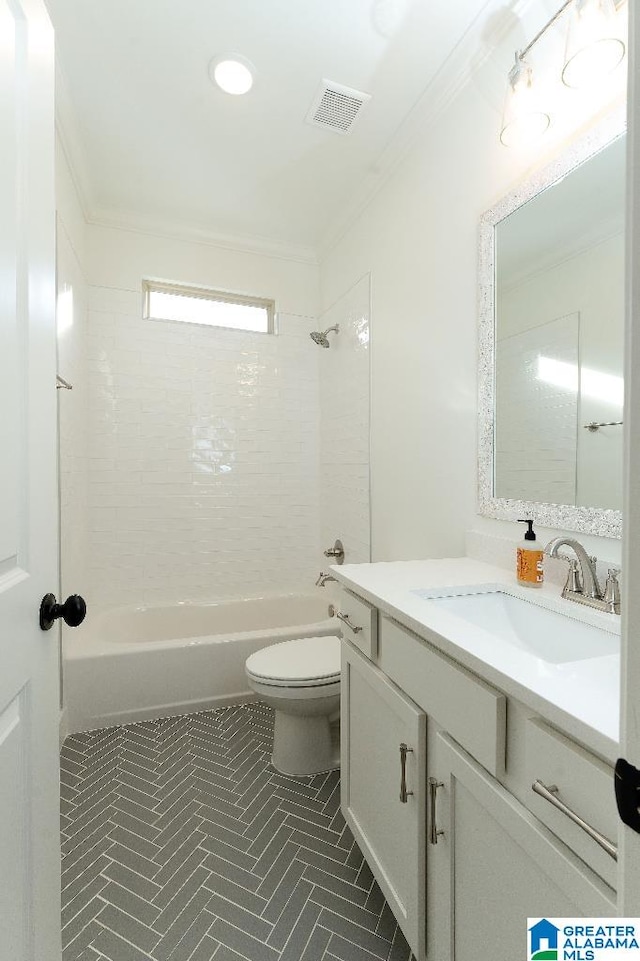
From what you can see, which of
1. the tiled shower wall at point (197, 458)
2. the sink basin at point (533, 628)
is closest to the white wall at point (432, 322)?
the sink basin at point (533, 628)

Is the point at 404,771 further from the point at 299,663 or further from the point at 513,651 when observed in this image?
the point at 299,663

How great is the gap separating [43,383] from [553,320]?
1328mm

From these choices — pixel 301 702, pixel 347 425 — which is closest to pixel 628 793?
pixel 301 702

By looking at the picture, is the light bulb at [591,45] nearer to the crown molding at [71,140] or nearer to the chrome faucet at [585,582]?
the chrome faucet at [585,582]

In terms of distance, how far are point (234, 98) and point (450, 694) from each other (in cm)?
228

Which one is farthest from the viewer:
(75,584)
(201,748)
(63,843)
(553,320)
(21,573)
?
(75,584)

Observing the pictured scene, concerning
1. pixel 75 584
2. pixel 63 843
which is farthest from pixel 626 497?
pixel 75 584

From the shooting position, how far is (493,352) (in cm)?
154

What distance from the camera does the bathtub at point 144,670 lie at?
214 centimetres

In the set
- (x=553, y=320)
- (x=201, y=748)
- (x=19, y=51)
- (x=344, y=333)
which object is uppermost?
(x=344, y=333)

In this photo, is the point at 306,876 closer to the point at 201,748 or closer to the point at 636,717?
the point at 201,748

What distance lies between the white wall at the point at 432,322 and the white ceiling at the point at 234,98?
8.7 inches

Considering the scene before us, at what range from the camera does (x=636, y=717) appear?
0.36m

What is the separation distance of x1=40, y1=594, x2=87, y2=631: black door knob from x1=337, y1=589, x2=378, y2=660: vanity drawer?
71 centimetres
